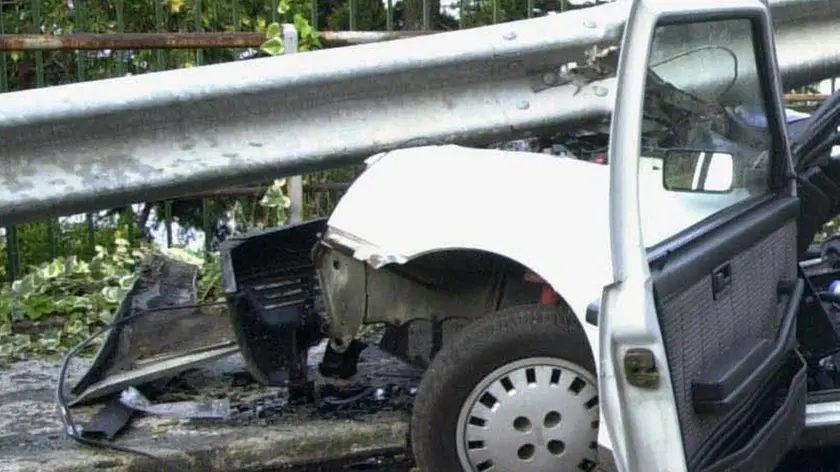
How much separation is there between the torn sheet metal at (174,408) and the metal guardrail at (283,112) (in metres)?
0.75

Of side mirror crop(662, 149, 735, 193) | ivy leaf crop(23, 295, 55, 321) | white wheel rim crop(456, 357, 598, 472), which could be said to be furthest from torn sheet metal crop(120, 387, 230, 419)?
side mirror crop(662, 149, 735, 193)

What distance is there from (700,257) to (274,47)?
10.8 ft

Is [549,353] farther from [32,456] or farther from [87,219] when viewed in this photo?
[87,219]

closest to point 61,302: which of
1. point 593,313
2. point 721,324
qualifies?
point 593,313

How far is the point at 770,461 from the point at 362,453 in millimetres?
1540

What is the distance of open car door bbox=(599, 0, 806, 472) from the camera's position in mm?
2941

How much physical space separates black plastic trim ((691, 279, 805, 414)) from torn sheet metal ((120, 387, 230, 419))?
2.04 metres

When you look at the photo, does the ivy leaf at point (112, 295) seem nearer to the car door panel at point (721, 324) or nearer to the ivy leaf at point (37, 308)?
the ivy leaf at point (37, 308)

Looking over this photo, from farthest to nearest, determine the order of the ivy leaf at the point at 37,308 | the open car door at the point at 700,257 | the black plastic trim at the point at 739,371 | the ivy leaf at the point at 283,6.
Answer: the ivy leaf at the point at 283,6 < the ivy leaf at the point at 37,308 < the black plastic trim at the point at 739,371 < the open car door at the point at 700,257

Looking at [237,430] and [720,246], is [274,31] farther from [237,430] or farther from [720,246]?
Answer: [720,246]

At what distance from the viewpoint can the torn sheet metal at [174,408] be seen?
4594 mm

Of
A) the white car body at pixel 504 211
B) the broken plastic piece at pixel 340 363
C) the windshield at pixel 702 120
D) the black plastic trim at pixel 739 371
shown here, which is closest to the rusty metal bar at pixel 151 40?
the broken plastic piece at pixel 340 363

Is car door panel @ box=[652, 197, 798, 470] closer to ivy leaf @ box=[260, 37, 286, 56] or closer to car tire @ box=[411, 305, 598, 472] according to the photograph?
car tire @ box=[411, 305, 598, 472]

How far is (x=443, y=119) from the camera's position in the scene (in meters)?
4.96
